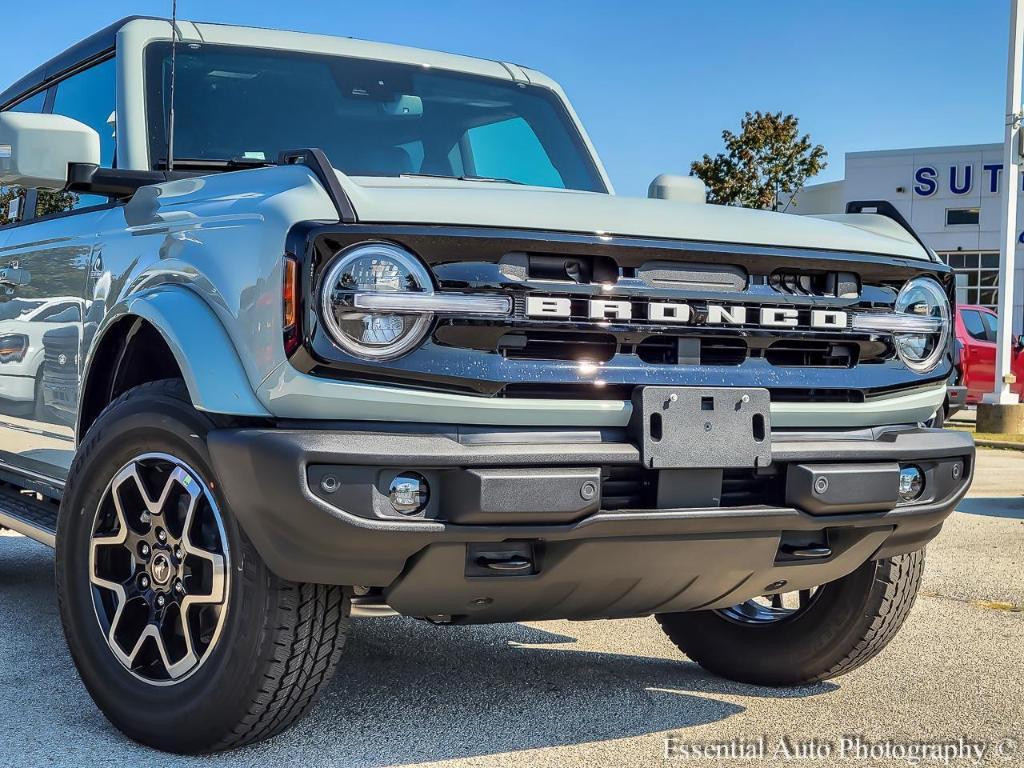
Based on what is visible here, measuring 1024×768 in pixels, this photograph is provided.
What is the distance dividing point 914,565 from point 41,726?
Answer: 8.22 ft

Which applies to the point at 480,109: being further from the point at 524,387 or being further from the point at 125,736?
the point at 125,736

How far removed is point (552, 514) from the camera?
280 cm

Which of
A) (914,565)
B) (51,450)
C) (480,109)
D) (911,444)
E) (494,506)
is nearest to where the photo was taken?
(494,506)

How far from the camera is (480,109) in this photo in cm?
484

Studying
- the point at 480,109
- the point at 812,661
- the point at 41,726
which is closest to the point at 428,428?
the point at 41,726

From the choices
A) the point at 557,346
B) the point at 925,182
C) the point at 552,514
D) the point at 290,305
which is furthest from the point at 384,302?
the point at 925,182

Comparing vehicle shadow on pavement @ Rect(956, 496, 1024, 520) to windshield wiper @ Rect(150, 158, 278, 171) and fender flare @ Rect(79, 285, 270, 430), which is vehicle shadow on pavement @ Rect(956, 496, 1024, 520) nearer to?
windshield wiper @ Rect(150, 158, 278, 171)

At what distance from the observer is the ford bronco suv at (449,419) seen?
2.80 meters

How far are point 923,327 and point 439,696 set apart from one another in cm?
173

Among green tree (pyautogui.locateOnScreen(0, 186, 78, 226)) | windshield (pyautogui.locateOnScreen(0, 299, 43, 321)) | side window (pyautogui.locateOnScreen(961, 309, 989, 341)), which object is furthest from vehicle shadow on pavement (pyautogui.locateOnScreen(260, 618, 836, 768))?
side window (pyautogui.locateOnScreen(961, 309, 989, 341))

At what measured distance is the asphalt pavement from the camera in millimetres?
3254

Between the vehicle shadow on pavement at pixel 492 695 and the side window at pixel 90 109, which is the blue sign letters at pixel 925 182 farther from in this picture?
the side window at pixel 90 109

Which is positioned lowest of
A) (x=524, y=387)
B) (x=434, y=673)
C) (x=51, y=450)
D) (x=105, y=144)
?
(x=434, y=673)

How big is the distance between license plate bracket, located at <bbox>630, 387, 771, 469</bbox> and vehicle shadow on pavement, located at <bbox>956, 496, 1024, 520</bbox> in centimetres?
570
